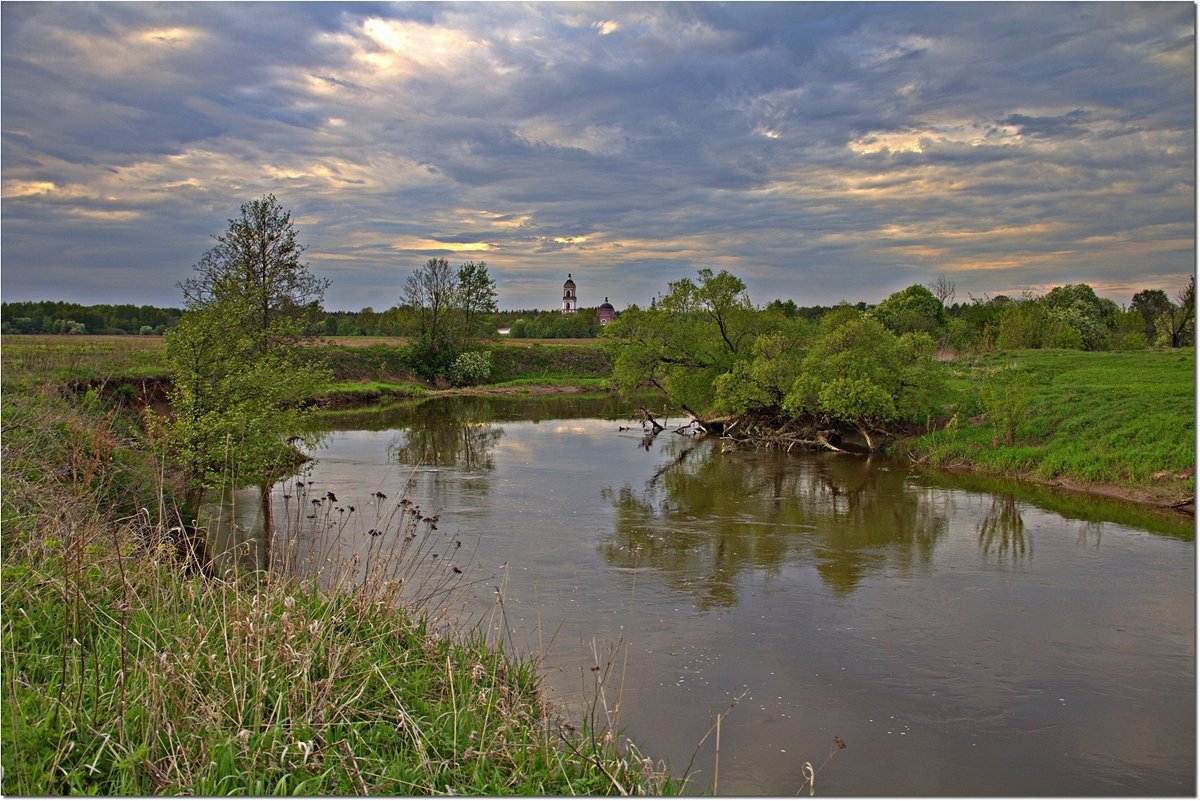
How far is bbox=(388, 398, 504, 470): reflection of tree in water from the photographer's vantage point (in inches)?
893

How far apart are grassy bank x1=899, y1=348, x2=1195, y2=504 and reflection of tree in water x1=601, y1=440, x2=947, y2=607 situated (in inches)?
90.1

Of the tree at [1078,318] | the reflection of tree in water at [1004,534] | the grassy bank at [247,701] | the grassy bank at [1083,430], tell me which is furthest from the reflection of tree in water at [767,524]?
the tree at [1078,318]

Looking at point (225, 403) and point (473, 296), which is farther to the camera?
point (473, 296)

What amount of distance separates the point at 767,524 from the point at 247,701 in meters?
11.6

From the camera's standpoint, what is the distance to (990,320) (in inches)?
2226

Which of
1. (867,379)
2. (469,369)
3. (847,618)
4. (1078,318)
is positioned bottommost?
(847,618)

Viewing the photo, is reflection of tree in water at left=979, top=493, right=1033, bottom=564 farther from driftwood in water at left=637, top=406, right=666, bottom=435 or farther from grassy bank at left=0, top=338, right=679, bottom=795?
driftwood in water at left=637, top=406, right=666, bottom=435

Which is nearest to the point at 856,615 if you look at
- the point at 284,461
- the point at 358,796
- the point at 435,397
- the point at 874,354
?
the point at 358,796

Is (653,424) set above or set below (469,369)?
below

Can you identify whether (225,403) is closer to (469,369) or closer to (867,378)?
(867,378)

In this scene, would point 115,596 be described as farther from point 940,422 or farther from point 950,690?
point 940,422

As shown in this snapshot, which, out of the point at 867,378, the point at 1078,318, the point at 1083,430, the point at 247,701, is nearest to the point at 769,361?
the point at 867,378

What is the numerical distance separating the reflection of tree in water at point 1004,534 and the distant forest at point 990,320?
1386 cm

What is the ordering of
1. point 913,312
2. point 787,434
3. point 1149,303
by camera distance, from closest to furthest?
point 787,434 < point 913,312 < point 1149,303
